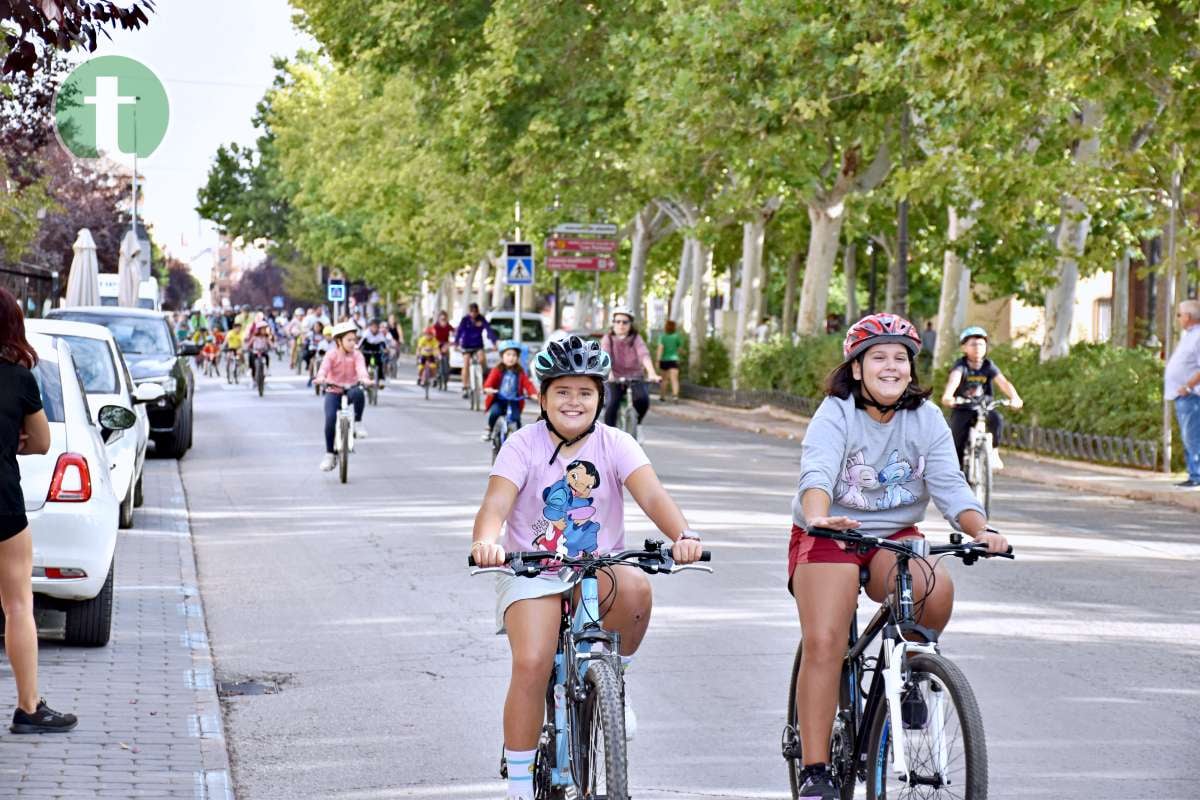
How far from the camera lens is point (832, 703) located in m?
5.72

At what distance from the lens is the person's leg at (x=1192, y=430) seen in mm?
20047

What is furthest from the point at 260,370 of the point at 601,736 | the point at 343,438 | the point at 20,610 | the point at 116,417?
the point at 601,736

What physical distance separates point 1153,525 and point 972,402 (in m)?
1.82

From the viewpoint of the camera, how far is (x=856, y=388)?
5.88 metres

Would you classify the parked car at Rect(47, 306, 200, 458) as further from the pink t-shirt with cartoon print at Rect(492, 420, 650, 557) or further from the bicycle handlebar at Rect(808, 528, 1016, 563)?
the bicycle handlebar at Rect(808, 528, 1016, 563)

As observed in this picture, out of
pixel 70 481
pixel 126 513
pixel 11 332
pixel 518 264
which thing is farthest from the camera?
pixel 518 264

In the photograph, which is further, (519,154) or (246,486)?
(519,154)

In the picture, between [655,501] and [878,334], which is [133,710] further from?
[878,334]

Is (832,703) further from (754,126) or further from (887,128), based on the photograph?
(887,128)

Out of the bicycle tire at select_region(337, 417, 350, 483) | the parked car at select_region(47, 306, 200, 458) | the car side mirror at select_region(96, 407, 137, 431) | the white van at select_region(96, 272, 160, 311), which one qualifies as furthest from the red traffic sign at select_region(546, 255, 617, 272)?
the car side mirror at select_region(96, 407, 137, 431)

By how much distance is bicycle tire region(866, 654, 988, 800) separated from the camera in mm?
5066

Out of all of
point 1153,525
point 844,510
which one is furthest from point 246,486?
point 844,510

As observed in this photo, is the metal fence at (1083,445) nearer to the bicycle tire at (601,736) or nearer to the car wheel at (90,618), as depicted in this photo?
the car wheel at (90,618)

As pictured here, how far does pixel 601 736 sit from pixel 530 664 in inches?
15.1
